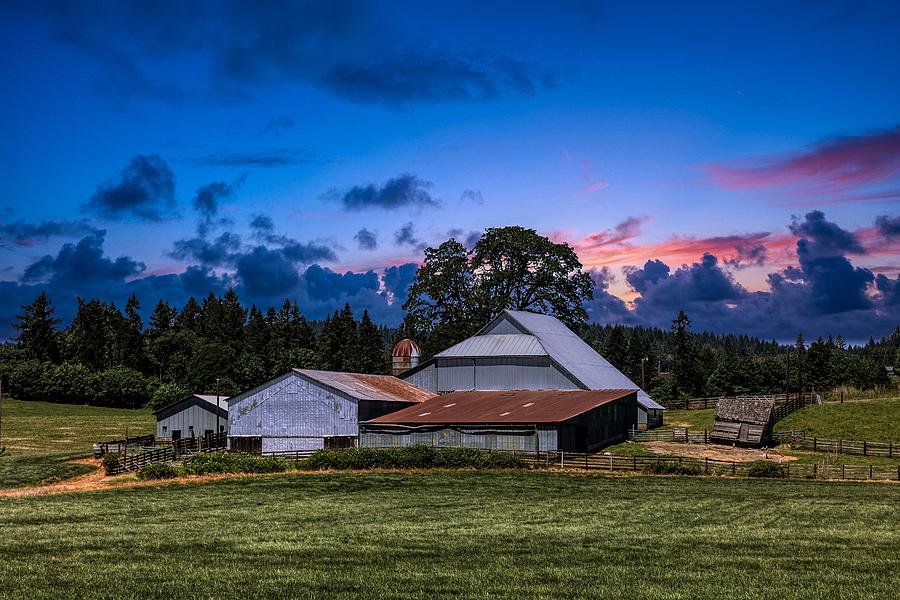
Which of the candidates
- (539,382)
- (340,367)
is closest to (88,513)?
(539,382)

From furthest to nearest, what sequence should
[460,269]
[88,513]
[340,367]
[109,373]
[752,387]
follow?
1. [340,367]
2. [109,373]
3. [752,387]
4. [460,269]
5. [88,513]

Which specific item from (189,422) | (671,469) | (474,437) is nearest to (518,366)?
(474,437)

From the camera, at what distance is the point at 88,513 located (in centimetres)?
3400

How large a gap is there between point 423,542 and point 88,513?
51.8 feet

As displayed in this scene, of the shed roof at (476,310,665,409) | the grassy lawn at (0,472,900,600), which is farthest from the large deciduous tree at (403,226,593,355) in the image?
the grassy lawn at (0,472,900,600)

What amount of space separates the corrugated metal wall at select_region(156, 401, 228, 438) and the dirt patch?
36.9 m

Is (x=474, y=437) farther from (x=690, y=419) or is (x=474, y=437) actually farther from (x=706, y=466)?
(x=690, y=419)

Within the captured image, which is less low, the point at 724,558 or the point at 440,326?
the point at 440,326

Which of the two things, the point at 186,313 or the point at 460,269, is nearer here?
the point at 460,269

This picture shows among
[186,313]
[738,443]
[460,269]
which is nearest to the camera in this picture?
[738,443]

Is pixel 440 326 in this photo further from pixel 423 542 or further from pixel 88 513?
pixel 423 542

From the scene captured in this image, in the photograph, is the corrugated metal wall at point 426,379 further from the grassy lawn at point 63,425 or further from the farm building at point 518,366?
the grassy lawn at point 63,425

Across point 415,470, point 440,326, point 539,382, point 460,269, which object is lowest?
point 415,470

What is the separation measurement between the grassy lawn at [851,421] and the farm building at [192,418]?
4743 centimetres
